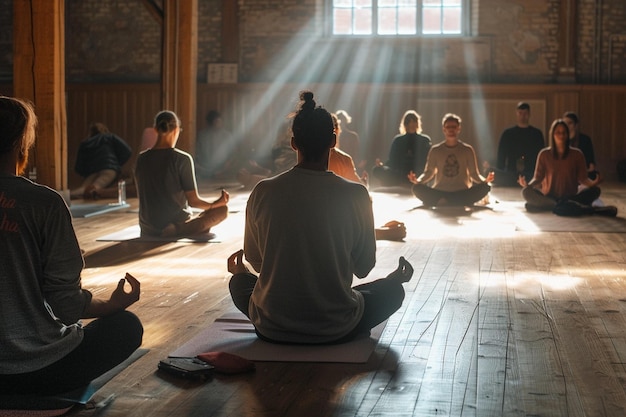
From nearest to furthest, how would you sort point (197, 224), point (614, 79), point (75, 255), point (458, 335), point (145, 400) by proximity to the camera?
point (75, 255)
point (145, 400)
point (458, 335)
point (197, 224)
point (614, 79)

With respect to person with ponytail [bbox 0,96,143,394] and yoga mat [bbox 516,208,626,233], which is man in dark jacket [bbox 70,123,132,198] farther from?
person with ponytail [bbox 0,96,143,394]

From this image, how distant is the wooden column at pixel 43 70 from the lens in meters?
9.38

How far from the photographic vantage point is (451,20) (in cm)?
1549

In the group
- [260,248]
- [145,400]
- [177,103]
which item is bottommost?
[145,400]

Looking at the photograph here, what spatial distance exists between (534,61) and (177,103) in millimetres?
5753

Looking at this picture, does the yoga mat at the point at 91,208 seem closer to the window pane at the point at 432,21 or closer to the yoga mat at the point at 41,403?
the yoga mat at the point at 41,403

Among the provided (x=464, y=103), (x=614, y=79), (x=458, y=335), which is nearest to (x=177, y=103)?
(x=464, y=103)

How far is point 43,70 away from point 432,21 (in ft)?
24.8

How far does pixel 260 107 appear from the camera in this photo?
1614cm

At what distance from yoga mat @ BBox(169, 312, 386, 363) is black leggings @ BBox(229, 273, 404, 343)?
0.18ft

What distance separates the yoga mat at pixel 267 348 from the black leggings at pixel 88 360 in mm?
692

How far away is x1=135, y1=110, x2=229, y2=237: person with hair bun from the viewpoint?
286 inches

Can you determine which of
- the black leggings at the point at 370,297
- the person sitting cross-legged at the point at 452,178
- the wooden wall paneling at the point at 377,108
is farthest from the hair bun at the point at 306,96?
the wooden wall paneling at the point at 377,108

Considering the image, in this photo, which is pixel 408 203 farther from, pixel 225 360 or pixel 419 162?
pixel 225 360
